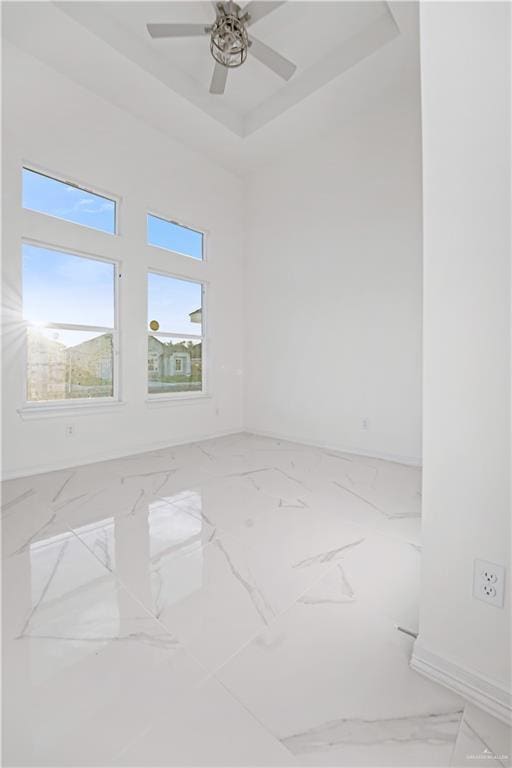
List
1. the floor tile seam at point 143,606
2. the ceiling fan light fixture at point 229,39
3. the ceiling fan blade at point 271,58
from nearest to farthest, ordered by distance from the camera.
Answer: the floor tile seam at point 143,606
the ceiling fan light fixture at point 229,39
the ceiling fan blade at point 271,58

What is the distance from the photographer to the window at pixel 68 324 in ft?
10.5

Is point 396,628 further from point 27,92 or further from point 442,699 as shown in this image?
point 27,92

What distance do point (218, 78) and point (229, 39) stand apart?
0.29 metres

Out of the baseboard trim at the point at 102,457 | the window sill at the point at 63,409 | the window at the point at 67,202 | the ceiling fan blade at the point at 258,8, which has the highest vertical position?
the ceiling fan blade at the point at 258,8

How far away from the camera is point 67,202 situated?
339 cm

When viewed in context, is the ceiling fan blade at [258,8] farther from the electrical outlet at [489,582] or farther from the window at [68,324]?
the electrical outlet at [489,582]

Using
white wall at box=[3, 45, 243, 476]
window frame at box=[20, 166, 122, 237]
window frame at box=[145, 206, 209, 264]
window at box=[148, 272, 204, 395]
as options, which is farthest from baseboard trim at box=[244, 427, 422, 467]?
window frame at box=[20, 166, 122, 237]

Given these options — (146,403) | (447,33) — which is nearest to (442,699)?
(447,33)

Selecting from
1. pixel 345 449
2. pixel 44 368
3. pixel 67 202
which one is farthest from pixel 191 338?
pixel 345 449

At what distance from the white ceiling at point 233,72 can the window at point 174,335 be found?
1781mm

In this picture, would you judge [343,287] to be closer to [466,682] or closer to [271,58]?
[271,58]

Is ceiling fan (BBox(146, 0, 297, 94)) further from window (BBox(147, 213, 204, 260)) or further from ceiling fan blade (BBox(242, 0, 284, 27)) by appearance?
window (BBox(147, 213, 204, 260))

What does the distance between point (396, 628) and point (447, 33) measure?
197 centimetres

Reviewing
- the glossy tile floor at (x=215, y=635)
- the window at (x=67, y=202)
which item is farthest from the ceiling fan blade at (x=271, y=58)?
the glossy tile floor at (x=215, y=635)
